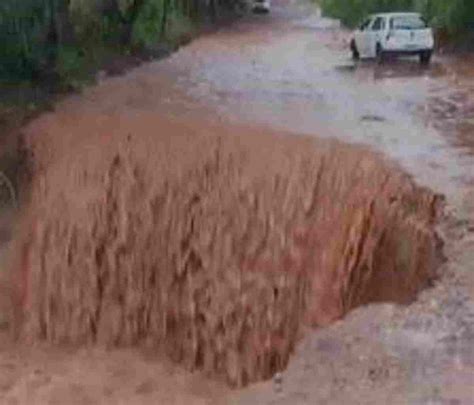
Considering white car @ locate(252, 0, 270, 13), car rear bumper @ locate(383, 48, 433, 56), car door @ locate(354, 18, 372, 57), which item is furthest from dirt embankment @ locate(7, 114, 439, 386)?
white car @ locate(252, 0, 270, 13)

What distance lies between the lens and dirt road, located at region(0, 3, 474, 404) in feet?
27.3

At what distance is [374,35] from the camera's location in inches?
1179

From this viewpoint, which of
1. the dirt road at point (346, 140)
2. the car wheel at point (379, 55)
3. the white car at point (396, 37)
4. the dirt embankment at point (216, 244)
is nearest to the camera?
the dirt road at point (346, 140)

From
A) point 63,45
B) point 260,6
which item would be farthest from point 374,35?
point 260,6

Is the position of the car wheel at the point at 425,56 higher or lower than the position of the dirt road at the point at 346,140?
lower

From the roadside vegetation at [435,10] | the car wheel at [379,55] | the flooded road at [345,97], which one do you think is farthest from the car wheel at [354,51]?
the roadside vegetation at [435,10]

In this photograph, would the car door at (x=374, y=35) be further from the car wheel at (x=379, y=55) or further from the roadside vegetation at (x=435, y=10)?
the roadside vegetation at (x=435, y=10)

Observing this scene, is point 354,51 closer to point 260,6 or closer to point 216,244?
point 216,244

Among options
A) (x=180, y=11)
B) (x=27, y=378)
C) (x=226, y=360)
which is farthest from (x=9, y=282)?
(x=180, y=11)

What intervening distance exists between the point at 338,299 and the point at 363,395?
2.30 metres

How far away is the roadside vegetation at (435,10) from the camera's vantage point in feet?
96.4

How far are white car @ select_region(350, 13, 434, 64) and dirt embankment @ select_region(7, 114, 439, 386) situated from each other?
17.1 metres

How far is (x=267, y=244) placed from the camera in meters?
11.0

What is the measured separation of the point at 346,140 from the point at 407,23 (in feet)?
49.7
